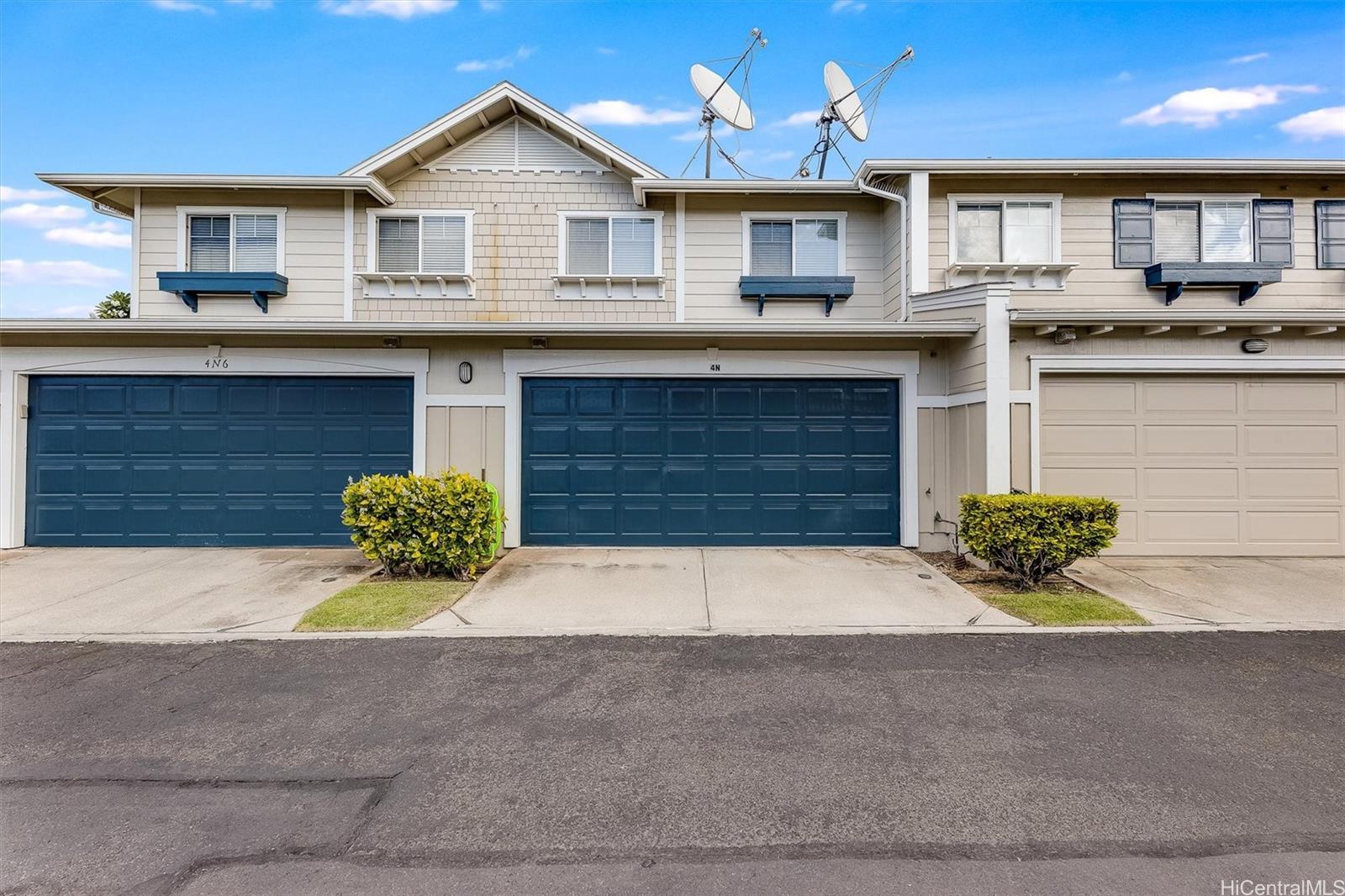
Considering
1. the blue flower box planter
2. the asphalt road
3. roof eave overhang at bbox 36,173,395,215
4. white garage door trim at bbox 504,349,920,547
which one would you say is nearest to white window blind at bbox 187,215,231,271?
the blue flower box planter

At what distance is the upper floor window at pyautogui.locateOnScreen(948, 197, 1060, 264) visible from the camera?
29.8 feet

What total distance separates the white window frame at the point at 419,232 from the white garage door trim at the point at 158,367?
5.82 ft

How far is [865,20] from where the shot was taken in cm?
1098

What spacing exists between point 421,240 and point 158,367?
4.03 meters

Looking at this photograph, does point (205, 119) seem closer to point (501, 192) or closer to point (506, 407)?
point (501, 192)

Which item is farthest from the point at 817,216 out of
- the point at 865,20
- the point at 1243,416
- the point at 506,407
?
the point at 1243,416

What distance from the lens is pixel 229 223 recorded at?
9492 mm

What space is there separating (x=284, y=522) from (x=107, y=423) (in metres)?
2.85

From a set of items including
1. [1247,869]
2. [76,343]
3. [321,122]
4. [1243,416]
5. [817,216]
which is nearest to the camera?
[1247,869]

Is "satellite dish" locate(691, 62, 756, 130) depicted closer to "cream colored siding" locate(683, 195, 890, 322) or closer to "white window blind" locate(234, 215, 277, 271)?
"cream colored siding" locate(683, 195, 890, 322)

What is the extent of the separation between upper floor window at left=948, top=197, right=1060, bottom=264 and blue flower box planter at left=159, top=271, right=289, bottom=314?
1016 centimetres

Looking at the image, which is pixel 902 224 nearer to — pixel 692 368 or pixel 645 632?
pixel 692 368

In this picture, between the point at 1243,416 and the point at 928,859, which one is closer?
the point at 928,859

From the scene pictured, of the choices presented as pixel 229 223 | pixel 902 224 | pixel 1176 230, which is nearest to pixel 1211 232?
pixel 1176 230
